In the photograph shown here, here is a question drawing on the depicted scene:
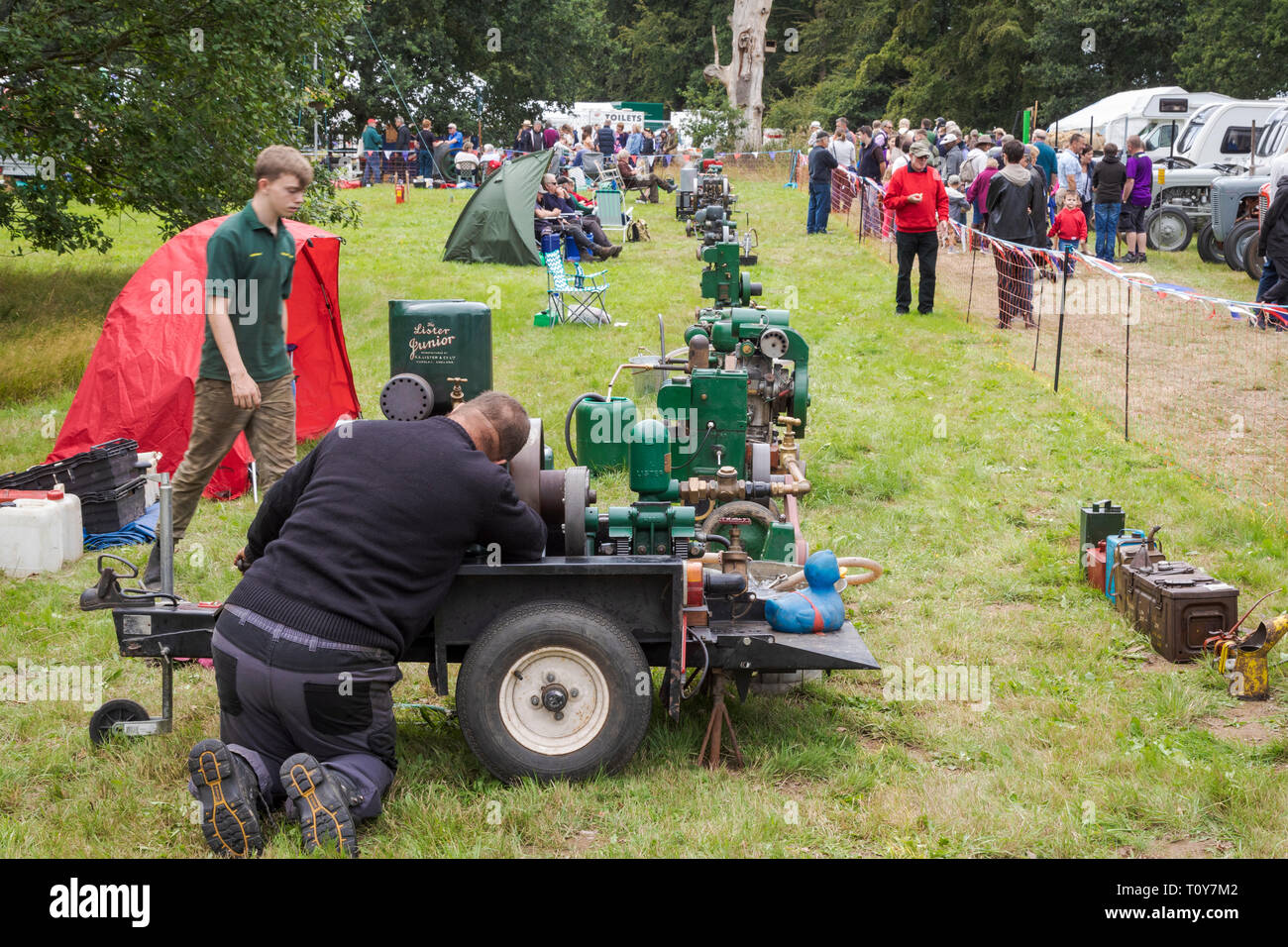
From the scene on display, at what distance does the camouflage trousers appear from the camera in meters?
6.06

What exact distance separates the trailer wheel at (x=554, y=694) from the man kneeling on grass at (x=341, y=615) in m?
0.27

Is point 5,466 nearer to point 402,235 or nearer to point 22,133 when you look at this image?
point 22,133

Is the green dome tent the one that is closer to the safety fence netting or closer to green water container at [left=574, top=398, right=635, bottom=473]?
the safety fence netting

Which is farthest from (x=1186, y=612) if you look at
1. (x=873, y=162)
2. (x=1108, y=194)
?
(x=873, y=162)

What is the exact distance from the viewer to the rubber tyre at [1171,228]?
2052 centimetres

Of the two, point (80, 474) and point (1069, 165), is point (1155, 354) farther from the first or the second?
point (80, 474)

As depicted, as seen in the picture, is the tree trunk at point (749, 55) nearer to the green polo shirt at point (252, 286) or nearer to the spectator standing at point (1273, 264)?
the spectator standing at point (1273, 264)

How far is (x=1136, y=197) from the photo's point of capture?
1916 centimetres

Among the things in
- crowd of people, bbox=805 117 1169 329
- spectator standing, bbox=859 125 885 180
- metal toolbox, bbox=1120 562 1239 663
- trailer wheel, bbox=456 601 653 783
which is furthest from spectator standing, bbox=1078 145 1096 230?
trailer wheel, bbox=456 601 653 783

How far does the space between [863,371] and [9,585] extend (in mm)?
7929

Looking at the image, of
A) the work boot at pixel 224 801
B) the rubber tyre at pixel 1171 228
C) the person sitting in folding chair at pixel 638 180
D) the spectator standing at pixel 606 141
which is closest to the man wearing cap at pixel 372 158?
the spectator standing at pixel 606 141

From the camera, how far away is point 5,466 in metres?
8.66

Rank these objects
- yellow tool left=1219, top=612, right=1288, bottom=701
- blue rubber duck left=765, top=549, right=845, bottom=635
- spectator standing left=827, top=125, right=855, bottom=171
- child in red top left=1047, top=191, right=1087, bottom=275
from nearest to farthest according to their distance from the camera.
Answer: blue rubber duck left=765, top=549, right=845, bottom=635 → yellow tool left=1219, top=612, right=1288, bottom=701 → child in red top left=1047, top=191, right=1087, bottom=275 → spectator standing left=827, top=125, right=855, bottom=171

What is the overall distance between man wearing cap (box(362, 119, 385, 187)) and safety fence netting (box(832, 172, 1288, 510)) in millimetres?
18305
